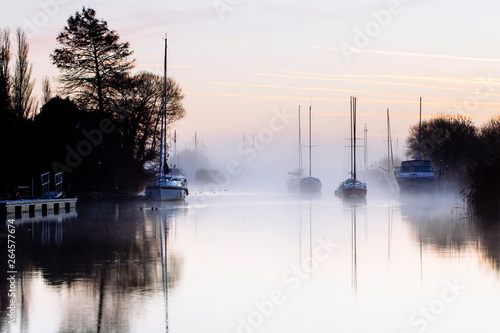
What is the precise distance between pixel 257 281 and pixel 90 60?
56856 millimetres

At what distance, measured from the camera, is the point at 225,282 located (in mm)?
17797

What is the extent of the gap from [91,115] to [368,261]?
4917cm

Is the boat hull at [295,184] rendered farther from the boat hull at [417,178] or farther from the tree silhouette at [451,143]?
the boat hull at [417,178]

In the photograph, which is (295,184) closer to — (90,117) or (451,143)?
(451,143)

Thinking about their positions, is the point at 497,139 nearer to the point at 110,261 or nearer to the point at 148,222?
the point at 148,222

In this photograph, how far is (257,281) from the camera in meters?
18.0

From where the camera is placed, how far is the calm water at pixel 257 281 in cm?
1334

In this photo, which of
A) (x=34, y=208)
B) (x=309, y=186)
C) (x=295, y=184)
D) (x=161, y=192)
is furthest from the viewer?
(x=295, y=184)

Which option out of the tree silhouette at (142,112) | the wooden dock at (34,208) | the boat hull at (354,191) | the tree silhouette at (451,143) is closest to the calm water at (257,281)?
the wooden dock at (34,208)

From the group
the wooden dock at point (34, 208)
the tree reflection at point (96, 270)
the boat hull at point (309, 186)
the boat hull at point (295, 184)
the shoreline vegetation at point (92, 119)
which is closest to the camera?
the tree reflection at point (96, 270)

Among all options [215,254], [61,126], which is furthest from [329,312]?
[61,126]

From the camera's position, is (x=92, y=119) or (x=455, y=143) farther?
(x=455, y=143)

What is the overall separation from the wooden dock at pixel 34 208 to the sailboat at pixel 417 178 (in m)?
40.1

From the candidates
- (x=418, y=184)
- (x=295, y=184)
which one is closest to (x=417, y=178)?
(x=418, y=184)
